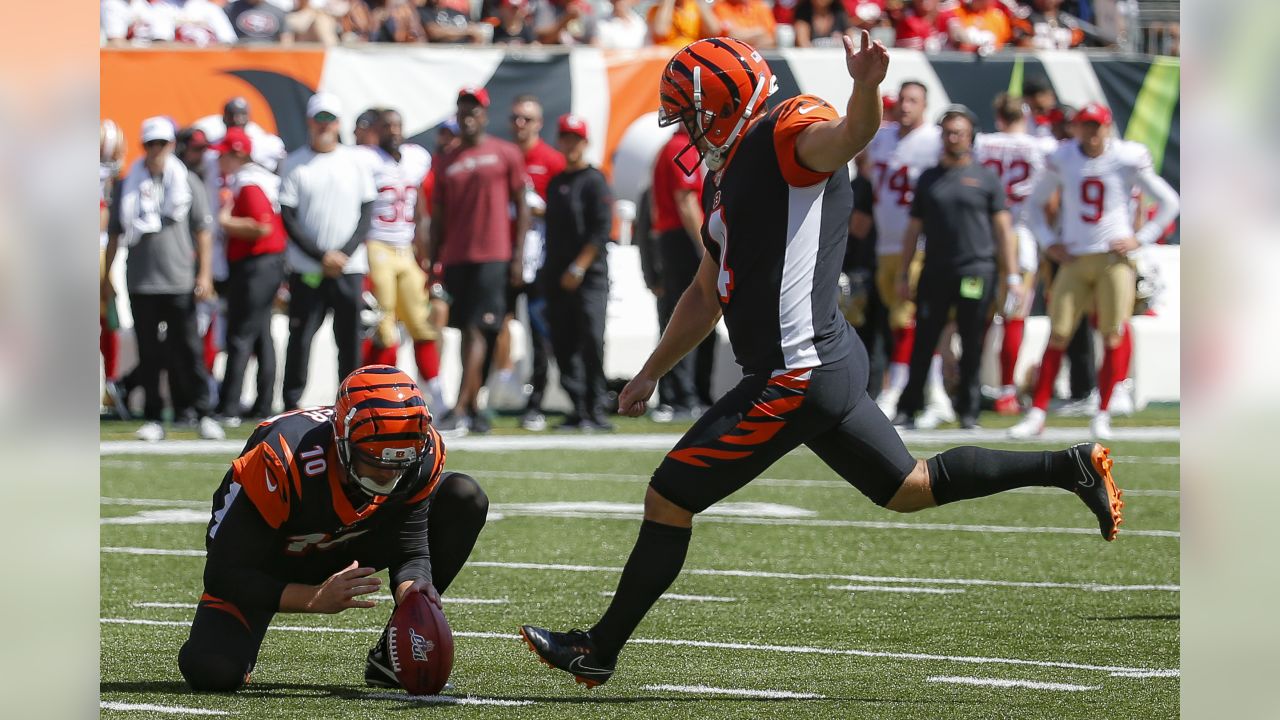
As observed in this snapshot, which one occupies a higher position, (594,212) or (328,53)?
(328,53)

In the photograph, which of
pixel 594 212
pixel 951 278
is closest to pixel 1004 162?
pixel 951 278

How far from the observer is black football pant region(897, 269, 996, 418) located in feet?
43.9

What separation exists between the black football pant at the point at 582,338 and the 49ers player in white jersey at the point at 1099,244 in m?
2.98

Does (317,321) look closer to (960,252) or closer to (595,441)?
(595,441)

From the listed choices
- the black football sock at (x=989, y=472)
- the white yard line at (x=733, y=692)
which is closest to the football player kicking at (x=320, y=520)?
the white yard line at (x=733, y=692)

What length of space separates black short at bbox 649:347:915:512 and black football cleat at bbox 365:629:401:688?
895mm

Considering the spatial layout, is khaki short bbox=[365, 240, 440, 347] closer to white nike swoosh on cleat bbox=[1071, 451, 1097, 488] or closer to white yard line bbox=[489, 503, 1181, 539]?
white yard line bbox=[489, 503, 1181, 539]

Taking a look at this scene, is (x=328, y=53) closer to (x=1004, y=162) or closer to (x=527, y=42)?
(x=527, y=42)

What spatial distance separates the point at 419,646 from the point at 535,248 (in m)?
10.3

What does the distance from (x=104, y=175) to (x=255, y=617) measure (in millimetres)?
9919
